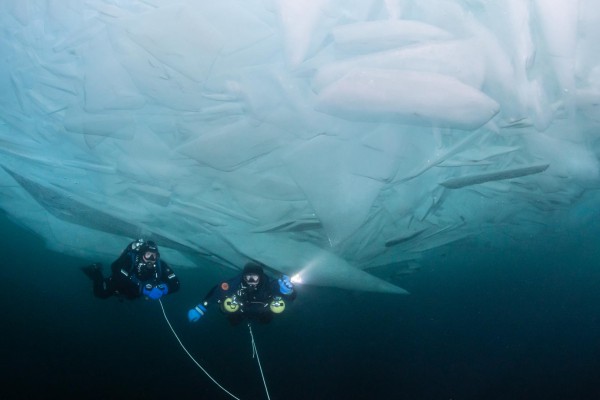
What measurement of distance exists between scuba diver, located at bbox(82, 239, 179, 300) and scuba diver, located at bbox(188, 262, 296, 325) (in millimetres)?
461

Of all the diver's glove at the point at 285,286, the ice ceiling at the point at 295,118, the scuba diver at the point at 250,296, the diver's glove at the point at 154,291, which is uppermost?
the ice ceiling at the point at 295,118

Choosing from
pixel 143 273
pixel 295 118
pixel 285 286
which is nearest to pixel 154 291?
pixel 143 273

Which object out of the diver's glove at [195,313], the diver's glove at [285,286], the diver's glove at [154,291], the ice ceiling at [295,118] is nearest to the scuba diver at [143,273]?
the diver's glove at [154,291]

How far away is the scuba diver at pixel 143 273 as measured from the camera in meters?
3.63

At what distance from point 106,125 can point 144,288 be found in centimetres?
170

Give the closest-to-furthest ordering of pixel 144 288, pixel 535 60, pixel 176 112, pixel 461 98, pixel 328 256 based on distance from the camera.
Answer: pixel 461 98 → pixel 535 60 → pixel 176 112 → pixel 144 288 → pixel 328 256

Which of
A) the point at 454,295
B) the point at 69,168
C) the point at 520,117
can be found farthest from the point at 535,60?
the point at 454,295

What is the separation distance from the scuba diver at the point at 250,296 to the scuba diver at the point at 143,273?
0.46 m

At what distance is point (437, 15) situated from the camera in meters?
2.56

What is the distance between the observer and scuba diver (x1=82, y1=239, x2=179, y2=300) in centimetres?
363

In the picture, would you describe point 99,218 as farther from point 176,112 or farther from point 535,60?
point 535,60

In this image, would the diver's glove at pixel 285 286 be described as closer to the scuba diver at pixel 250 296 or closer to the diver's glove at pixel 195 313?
the scuba diver at pixel 250 296

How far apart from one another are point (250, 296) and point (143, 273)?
1175mm

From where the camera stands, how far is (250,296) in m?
3.56
